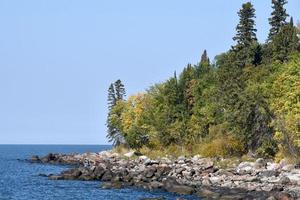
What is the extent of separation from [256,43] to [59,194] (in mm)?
44898

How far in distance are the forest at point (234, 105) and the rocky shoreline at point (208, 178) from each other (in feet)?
13.4

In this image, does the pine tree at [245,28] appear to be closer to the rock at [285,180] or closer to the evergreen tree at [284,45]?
the evergreen tree at [284,45]

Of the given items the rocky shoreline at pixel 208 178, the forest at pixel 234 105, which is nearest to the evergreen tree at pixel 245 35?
the forest at pixel 234 105

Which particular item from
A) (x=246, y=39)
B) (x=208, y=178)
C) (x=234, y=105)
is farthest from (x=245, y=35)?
(x=208, y=178)

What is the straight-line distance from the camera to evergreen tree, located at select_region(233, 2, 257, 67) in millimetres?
90062

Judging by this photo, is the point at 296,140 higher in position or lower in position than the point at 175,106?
lower

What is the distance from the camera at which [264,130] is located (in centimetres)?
7275

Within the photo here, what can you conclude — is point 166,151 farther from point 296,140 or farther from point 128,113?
point 296,140

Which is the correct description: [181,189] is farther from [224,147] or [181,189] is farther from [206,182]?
[224,147]

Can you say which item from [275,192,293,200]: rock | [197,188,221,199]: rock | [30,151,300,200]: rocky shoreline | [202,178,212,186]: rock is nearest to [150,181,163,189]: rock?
[30,151,300,200]: rocky shoreline

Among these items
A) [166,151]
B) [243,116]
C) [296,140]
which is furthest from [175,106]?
[296,140]

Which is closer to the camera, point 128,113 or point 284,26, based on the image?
point 284,26

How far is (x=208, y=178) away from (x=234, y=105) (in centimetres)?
1658

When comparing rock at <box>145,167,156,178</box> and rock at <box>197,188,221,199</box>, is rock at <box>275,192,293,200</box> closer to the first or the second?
rock at <box>197,188,221,199</box>
